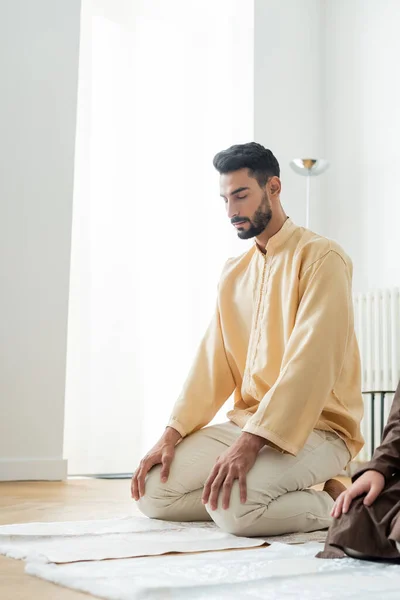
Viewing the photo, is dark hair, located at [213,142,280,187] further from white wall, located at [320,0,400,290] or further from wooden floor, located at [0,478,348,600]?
white wall, located at [320,0,400,290]

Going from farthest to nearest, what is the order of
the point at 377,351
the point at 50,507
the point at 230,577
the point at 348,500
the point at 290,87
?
1. the point at 290,87
2. the point at 377,351
3. the point at 50,507
4. the point at 348,500
5. the point at 230,577

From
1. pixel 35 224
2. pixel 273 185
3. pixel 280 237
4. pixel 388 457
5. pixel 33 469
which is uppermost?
pixel 35 224

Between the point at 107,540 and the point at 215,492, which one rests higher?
the point at 215,492

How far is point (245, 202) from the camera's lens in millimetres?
2500

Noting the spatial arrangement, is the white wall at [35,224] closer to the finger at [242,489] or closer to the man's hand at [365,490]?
the finger at [242,489]

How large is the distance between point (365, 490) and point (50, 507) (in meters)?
1.51

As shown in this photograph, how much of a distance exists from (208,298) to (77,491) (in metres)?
1.92

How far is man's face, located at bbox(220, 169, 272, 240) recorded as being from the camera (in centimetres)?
250

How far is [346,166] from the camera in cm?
558

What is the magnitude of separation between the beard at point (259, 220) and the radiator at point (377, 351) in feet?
7.87

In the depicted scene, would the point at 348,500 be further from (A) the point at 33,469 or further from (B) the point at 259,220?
(A) the point at 33,469

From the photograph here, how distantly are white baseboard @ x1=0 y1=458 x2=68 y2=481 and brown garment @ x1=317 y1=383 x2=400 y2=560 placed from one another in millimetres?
2622

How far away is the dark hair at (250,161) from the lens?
2500mm

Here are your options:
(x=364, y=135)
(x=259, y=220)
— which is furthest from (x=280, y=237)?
(x=364, y=135)
